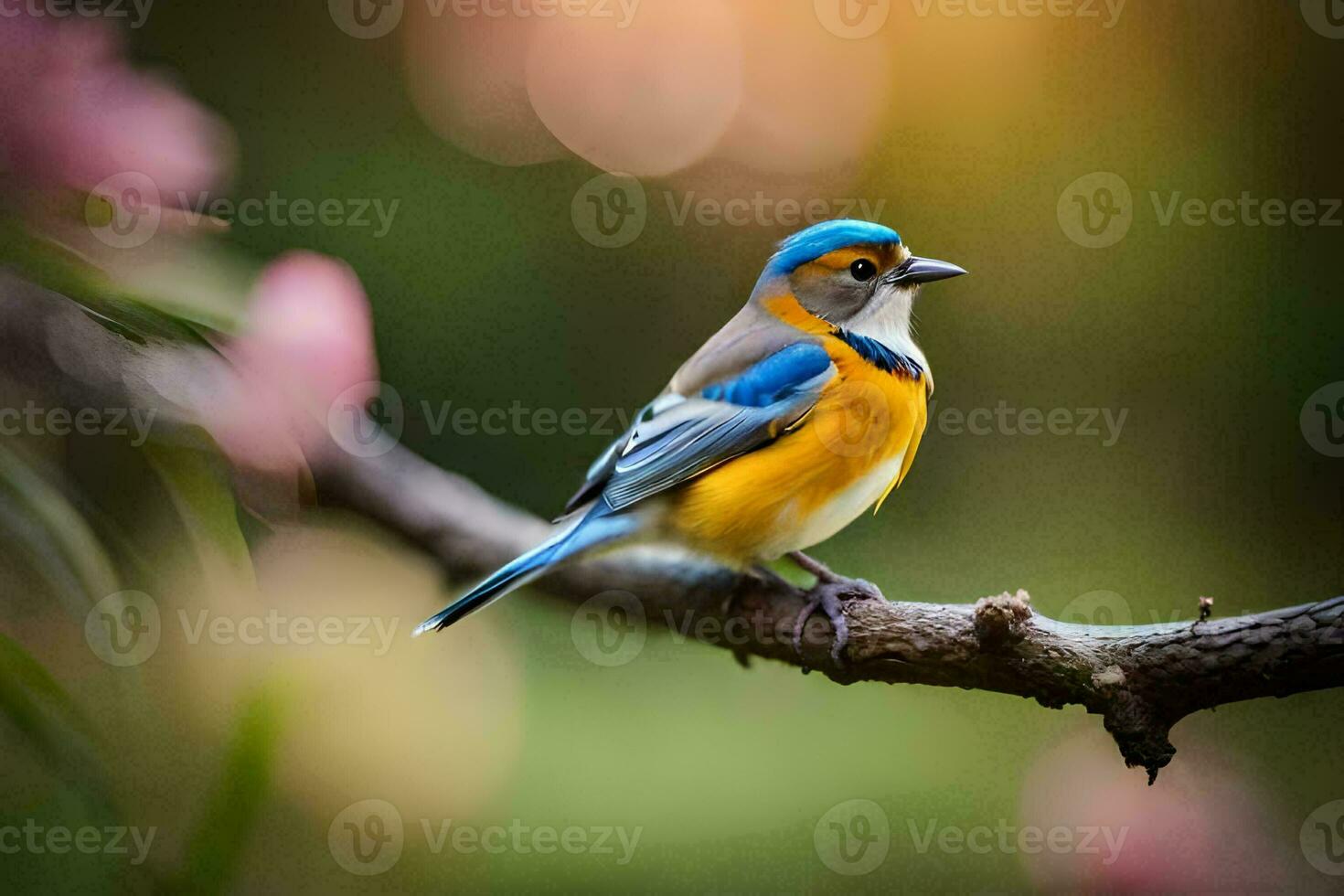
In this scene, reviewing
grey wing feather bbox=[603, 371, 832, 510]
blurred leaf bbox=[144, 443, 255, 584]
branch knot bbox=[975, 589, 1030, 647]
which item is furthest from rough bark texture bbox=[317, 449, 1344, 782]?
blurred leaf bbox=[144, 443, 255, 584]

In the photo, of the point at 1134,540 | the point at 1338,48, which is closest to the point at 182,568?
the point at 1134,540

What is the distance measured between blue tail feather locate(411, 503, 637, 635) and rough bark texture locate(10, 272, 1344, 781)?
163mm

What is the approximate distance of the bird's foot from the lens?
0.83m

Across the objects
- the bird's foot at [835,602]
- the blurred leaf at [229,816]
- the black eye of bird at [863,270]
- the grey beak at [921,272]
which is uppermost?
the black eye of bird at [863,270]

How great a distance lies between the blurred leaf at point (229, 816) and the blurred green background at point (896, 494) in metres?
0.18

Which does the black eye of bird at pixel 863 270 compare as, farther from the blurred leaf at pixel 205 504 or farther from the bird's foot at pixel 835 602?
the blurred leaf at pixel 205 504

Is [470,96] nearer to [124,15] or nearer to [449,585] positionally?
[124,15]

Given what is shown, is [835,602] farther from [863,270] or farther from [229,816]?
[229,816]

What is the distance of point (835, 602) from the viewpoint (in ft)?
2.82

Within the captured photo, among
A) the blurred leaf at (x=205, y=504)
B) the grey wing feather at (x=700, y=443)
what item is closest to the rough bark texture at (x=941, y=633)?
the grey wing feather at (x=700, y=443)

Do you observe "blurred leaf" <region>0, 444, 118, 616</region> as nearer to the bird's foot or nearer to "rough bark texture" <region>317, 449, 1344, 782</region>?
"rough bark texture" <region>317, 449, 1344, 782</region>

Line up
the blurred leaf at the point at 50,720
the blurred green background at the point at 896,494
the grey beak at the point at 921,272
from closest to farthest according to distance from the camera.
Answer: the blurred leaf at the point at 50,720, the grey beak at the point at 921,272, the blurred green background at the point at 896,494

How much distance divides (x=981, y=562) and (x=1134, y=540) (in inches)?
9.4

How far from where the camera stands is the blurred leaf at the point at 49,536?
548mm
